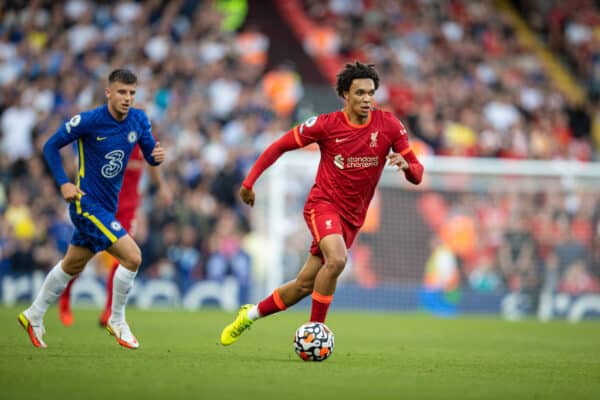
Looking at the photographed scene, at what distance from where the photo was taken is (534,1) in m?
30.6

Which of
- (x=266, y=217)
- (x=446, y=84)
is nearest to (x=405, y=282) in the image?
(x=266, y=217)

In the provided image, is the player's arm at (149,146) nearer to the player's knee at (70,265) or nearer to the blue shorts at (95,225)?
the blue shorts at (95,225)

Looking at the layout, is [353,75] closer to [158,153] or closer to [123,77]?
[158,153]

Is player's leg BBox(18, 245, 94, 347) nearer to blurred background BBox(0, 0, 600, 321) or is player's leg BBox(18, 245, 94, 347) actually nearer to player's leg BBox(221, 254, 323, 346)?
player's leg BBox(221, 254, 323, 346)

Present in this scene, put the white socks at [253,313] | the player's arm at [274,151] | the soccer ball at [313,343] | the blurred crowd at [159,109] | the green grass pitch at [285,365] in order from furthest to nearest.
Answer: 1. the blurred crowd at [159,109]
2. the white socks at [253,313]
3. the player's arm at [274,151]
4. the soccer ball at [313,343]
5. the green grass pitch at [285,365]

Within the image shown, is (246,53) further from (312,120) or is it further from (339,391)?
(339,391)

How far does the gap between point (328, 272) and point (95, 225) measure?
2193 mm

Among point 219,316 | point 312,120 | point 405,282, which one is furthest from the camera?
point 405,282

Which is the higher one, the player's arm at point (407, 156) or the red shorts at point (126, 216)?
the player's arm at point (407, 156)

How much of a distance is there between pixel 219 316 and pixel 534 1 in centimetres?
1876

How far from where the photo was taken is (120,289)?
9328 mm

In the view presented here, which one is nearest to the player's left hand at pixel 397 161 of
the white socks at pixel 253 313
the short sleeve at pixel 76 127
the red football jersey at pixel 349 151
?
the red football jersey at pixel 349 151

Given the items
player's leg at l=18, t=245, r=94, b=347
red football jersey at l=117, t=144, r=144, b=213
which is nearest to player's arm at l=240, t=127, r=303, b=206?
player's leg at l=18, t=245, r=94, b=347

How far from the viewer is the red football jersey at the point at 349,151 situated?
9.15 m
